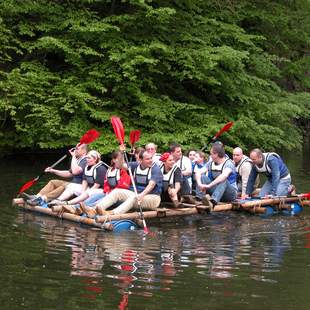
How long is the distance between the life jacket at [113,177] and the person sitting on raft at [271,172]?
284cm

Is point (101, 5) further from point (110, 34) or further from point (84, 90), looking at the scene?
point (84, 90)

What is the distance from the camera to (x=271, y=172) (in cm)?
1270

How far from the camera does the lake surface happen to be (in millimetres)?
6504

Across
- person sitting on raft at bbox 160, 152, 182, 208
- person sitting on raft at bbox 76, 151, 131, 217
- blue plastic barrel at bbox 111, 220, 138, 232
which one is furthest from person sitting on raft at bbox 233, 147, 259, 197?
blue plastic barrel at bbox 111, 220, 138, 232

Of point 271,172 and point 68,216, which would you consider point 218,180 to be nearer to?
point 271,172

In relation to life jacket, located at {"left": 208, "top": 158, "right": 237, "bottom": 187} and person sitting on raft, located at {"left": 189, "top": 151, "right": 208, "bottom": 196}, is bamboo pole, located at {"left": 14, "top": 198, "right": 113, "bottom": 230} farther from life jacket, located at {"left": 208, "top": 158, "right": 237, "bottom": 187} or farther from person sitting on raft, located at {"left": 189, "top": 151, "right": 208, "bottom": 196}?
person sitting on raft, located at {"left": 189, "top": 151, "right": 208, "bottom": 196}

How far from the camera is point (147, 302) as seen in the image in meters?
6.40

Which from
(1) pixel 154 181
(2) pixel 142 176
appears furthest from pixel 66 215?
(1) pixel 154 181

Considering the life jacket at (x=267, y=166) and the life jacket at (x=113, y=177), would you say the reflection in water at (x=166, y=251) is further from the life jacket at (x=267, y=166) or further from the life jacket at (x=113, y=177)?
the life jacket at (x=267, y=166)

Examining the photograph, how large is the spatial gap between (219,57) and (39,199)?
852cm

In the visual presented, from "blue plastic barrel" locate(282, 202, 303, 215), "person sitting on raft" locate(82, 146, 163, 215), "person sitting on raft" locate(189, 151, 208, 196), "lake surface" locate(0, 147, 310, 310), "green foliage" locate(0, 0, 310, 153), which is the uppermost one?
"green foliage" locate(0, 0, 310, 153)

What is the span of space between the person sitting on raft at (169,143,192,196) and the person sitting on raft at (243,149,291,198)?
1224 mm

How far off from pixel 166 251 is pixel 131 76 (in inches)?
392

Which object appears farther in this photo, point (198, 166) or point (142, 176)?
point (198, 166)
